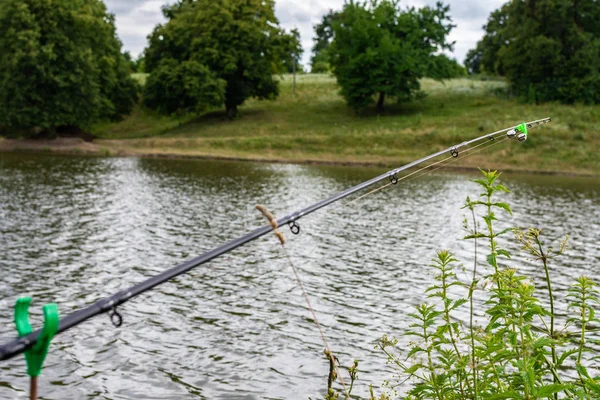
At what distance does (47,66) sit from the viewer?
5891 cm

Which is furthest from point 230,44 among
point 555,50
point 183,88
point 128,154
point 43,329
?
point 43,329

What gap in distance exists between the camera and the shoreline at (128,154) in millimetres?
50688

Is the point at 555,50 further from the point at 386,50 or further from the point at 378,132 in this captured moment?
the point at 378,132

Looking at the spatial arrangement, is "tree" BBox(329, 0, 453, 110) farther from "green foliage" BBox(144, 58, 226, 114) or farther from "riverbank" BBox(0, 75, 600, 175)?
"green foliage" BBox(144, 58, 226, 114)

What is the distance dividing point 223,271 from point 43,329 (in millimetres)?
14816

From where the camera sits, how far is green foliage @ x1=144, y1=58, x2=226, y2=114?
A: 217ft

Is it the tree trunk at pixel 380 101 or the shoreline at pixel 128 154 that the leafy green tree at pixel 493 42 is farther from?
the shoreline at pixel 128 154

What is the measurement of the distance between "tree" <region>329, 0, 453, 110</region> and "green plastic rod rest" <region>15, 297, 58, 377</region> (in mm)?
65402

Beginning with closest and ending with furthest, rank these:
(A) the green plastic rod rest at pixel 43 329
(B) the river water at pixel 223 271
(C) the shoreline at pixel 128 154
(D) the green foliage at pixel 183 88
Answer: (A) the green plastic rod rest at pixel 43 329
(B) the river water at pixel 223 271
(C) the shoreline at pixel 128 154
(D) the green foliage at pixel 183 88

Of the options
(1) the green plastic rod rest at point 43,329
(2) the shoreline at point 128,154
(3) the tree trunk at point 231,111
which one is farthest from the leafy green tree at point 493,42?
(1) the green plastic rod rest at point 43,329

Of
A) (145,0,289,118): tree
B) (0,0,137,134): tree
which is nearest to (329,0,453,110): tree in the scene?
(145,0,289,118): tree

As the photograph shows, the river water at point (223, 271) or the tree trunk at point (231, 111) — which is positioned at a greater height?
the tree trunk at point (231, 111)

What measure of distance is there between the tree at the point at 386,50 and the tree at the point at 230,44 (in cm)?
697

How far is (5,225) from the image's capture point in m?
23.7
